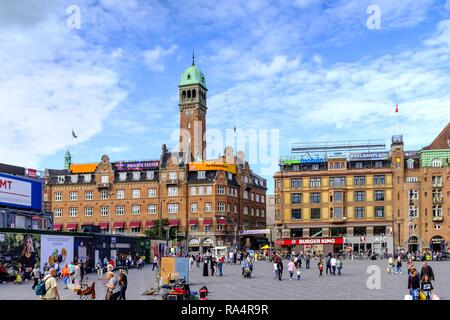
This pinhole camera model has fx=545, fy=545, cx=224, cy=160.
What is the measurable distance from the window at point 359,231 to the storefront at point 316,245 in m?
2.90

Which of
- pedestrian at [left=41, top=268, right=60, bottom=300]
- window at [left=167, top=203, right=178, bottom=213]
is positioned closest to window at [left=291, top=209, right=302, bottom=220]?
window at [left=167, top=203, right=178, bottom=213]

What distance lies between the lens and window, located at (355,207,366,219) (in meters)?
94.9

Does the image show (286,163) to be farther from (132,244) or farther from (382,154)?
(132,244)

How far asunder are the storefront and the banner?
55796 mm

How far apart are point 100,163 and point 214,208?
25.8 m

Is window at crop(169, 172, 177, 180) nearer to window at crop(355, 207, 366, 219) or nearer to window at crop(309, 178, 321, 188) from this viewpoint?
window at crop(309, 178, 321, 188)

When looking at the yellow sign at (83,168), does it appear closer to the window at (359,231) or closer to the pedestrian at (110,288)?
the window at (359,231)

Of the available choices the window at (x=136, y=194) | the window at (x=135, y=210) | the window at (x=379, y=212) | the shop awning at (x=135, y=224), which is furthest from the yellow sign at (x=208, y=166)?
the window at (x=379, y=212)

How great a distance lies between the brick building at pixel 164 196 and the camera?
334 ft

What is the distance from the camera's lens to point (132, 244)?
61.6 meters

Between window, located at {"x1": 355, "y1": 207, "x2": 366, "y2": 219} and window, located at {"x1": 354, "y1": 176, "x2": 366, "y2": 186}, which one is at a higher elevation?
window, located at {"x1": 354, "y1": 176, "x2": 366, "y2": 186}
